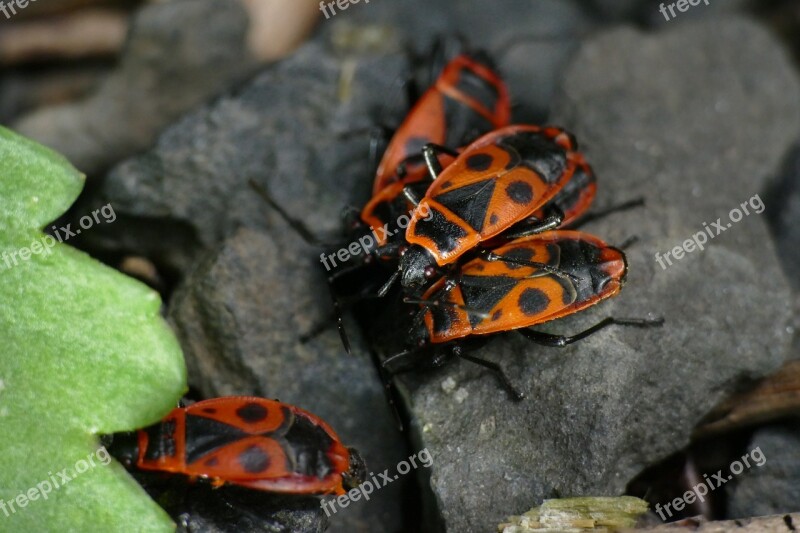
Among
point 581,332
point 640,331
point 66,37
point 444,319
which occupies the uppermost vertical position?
point 66,37

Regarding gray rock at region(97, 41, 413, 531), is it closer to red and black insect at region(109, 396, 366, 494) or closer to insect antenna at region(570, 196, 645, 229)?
red and black insect at region(109, 396, 366, 494)

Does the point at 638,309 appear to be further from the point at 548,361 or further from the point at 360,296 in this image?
the point at 360,296

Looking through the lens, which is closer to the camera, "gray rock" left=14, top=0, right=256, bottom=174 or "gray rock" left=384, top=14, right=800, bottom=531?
"gray rock" left=384, top=14, right=800, bottom=531

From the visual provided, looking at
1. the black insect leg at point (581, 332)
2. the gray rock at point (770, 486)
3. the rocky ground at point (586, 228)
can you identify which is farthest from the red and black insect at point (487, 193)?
the gray rock at point (770, 486)

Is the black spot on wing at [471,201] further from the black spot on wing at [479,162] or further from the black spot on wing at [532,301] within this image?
A: the black spot on wing at [532,301]

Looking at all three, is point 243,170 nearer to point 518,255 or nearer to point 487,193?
point 487,193

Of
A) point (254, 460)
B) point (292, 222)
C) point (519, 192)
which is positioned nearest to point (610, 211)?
point (519, 192)

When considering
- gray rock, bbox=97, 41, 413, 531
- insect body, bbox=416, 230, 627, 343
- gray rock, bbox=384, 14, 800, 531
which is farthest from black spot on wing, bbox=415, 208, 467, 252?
gray rock, bbox=97, 41, 413, 531
